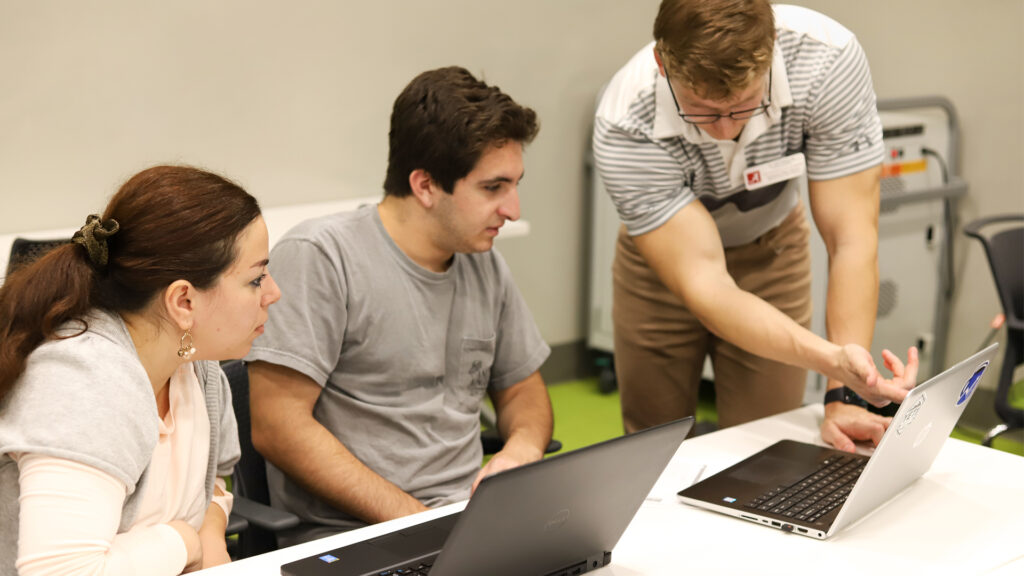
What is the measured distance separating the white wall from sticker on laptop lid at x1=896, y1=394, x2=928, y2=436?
2.18m

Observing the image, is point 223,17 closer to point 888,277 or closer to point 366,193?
point 366,193

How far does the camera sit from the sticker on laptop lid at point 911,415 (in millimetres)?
1312

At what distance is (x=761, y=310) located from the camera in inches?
73.3

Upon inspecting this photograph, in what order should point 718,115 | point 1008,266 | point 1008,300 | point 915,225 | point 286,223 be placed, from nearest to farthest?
point 718,115, point 1008,300, point 1008,266, point 286,223, point 915,225

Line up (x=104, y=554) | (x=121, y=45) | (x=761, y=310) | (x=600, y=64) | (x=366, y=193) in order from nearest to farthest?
1. (x=104, y=554)
2. (x=761, y=310)
3. (x=121, y=45)
4. (x=366, y=193)
5. (x=600, y=64)

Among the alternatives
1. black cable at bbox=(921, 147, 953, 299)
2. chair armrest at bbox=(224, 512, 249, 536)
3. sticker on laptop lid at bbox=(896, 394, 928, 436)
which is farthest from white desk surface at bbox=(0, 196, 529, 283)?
black cable at bbox=(921, 147, 953, 299)

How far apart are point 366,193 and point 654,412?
64.3 inches

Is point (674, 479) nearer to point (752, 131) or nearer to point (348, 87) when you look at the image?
point (752, 131)

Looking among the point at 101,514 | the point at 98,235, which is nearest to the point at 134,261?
the point at 98,235

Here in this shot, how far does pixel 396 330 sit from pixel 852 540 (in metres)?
0.78

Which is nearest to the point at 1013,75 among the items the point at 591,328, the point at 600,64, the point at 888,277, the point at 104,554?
the point at 888,277

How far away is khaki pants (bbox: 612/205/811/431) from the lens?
7.42ft

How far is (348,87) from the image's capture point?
3490 mm

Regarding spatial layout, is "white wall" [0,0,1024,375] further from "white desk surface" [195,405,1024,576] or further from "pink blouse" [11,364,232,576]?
"white desk surface" [195,405,1024,576]
